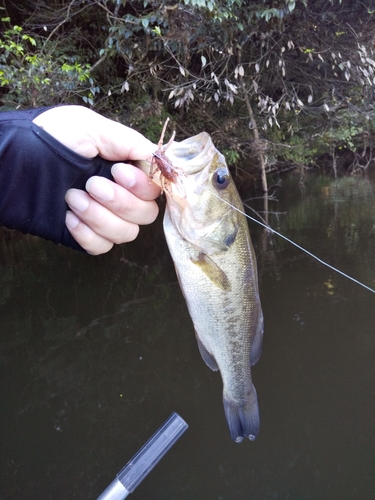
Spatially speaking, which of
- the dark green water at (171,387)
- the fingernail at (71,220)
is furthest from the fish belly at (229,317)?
the dark green water at (171,387)

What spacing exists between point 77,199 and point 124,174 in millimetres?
221

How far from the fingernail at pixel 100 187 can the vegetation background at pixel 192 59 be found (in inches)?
193

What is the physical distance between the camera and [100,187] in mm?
1595

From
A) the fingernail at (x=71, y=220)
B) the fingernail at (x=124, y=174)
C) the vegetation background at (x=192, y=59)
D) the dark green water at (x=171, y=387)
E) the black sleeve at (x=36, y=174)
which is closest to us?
the black sleeve at (x=36, y=174)

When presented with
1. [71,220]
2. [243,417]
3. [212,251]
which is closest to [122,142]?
[71,220]

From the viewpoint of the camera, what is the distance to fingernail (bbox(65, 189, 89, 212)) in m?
1.63

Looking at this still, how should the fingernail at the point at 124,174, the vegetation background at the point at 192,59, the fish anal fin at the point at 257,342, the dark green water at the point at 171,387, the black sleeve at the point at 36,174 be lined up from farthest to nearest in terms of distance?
the vegetation background at the point at 192,59 < the dark green water at the point at 171,387 < the fish anal fin at the point at 257,342 < the fingernail at the point at 124,174 < the black sleeve at the point at 36,174

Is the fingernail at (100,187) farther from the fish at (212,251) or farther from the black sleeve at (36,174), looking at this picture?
the fish at (212,251)

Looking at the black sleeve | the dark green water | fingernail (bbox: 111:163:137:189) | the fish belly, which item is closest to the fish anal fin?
the fish belly

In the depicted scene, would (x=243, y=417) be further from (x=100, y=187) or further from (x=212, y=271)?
(x=100, y=187)

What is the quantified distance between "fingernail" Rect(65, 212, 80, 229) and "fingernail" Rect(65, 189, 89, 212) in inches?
2.2

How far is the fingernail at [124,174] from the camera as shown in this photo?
1.58 metres

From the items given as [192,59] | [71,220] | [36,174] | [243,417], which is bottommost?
[243,417]

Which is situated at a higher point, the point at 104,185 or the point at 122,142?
the point at 122,142
